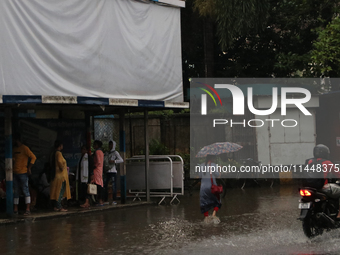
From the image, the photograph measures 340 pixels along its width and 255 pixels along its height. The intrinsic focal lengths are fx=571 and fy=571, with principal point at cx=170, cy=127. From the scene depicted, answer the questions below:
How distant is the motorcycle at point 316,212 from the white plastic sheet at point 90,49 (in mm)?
6668

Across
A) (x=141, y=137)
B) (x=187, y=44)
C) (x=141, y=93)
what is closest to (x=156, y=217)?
(x=141, y=93)

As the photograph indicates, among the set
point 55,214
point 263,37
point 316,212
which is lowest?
point 55,214

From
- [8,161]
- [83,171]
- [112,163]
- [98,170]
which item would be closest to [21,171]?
[8,161]

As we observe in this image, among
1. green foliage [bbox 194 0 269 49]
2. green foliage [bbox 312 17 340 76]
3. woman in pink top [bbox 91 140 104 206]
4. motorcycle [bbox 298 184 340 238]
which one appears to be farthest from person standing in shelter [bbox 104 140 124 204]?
green foliage [bbox 194 0 269 49]

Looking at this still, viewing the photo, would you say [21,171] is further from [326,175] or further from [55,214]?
[326,175]

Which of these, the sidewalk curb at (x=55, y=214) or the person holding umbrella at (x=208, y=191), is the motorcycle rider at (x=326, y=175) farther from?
the sidewalk curb at (x=55, y=214)

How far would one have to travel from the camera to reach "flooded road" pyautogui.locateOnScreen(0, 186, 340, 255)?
29.1 ft

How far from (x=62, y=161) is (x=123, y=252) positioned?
217 inches

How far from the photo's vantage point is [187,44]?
27141 millimetres

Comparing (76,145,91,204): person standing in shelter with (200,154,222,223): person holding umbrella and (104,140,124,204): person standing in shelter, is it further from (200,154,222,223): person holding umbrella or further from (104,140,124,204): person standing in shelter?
(200,154,222,223): person holding umbrella

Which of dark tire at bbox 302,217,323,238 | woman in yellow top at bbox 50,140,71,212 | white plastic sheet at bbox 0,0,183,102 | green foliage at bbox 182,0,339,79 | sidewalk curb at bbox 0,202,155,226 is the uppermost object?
green foliage at bbox 182,0,339,79

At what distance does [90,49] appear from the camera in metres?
14.2

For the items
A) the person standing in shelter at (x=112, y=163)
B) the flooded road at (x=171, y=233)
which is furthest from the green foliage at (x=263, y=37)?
the flooded road at (x=171, y=233)

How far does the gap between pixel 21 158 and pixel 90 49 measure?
318cm
